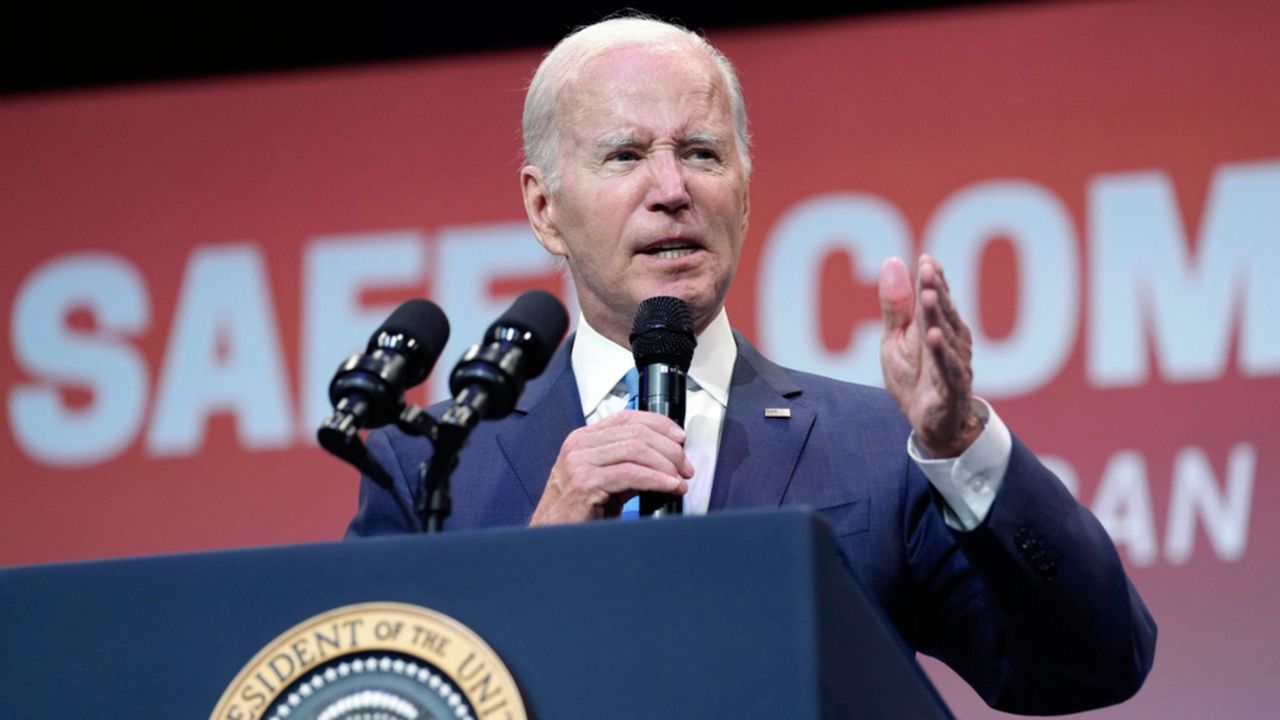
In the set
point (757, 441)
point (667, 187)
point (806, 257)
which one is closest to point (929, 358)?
point (757, 441)

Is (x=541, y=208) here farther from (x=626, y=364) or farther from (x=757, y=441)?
(x=757, y=441)

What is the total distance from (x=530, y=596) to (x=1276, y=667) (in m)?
2.31

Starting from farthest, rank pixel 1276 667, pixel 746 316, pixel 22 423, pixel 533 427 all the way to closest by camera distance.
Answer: pixel 22 423 < pixel 746 316 < pixel 1276 667 < pixel 533 427

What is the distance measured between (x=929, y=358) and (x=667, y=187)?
0.66 metres

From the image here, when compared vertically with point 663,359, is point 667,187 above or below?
above

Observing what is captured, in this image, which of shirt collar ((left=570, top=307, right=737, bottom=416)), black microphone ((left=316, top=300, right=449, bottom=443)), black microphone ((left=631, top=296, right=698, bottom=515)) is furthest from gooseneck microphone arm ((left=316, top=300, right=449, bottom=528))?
shirt collar ((left=570, top=307, right=737, bottom=416))

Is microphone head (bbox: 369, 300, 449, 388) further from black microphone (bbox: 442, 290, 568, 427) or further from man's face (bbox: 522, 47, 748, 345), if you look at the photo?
man's face (bbox: 522, 47, 748, 345)

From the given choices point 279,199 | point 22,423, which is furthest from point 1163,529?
point 22,423

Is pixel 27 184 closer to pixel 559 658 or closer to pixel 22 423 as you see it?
pixel 22 423

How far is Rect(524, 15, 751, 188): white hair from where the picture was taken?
2271 mm

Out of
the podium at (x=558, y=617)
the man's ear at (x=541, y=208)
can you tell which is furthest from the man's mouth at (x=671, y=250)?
the podium at (x=558, y=617)

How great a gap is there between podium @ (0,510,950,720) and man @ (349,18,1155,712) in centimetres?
32

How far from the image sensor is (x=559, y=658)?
4.10ft

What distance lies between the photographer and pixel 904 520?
2.02m
